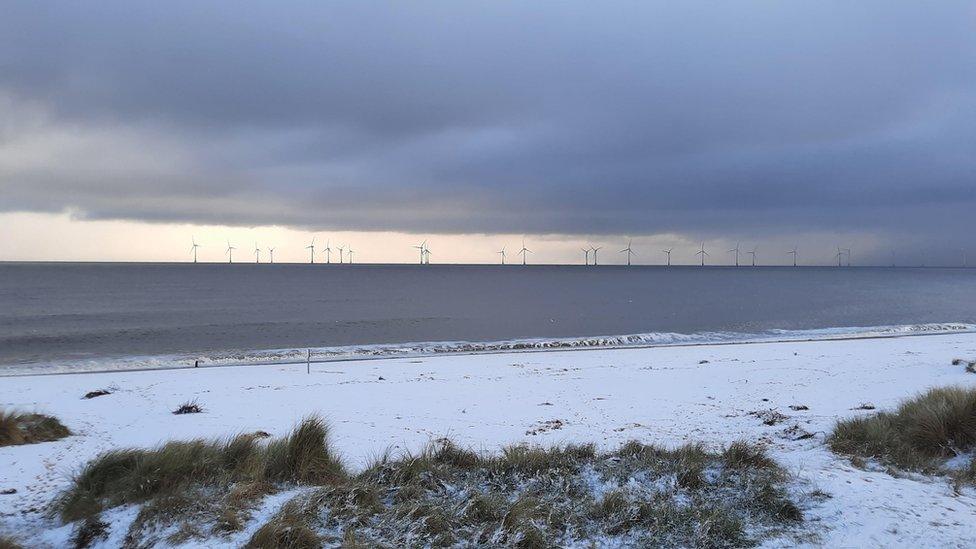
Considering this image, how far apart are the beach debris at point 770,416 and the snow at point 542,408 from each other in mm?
125

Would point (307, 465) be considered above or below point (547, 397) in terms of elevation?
above

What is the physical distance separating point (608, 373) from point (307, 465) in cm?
1612

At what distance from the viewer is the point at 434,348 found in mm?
34375

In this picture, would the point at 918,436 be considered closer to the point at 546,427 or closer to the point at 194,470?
the point at 546,427

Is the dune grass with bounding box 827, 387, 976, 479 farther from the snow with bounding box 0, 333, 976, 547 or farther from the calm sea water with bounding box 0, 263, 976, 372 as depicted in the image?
the calm sea water with bounding box 0, 263, 976, 372

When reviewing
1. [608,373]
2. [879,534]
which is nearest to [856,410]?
[879,534]

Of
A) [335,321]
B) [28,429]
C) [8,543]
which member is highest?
[8,543]

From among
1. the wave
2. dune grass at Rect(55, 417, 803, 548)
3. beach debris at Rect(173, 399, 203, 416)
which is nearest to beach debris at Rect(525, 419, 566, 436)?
dune grass at Rect(55, 417, 803, 548)

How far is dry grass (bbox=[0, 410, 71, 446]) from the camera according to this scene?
32.5 ft

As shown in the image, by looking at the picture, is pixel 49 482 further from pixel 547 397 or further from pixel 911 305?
pixel 911 305

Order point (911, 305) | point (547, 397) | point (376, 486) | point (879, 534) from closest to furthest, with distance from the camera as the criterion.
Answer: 1. point (879, 534)
2. point (376, 486)
3. point (547, 397)
4. point (911, 305)

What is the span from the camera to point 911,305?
71.1 metres

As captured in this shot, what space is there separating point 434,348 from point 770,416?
79.1ft

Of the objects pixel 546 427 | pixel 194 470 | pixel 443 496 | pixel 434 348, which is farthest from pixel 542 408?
pixel 434 348
